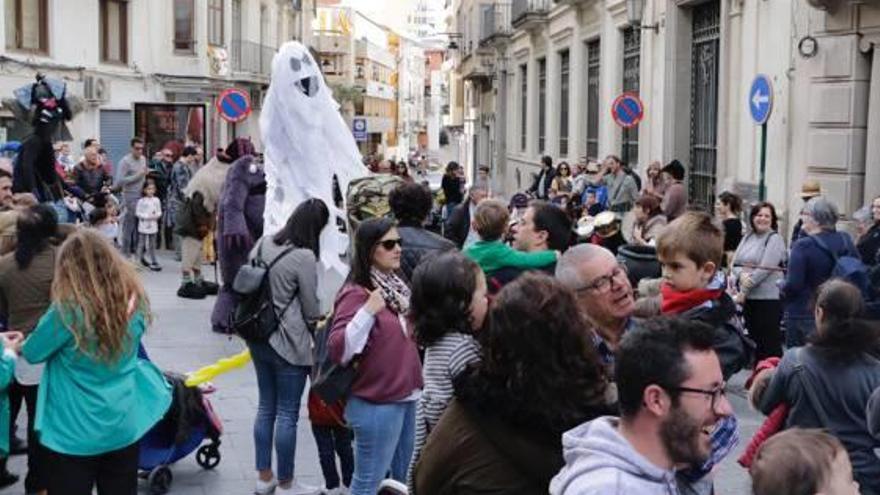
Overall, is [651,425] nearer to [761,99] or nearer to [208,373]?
[208,373]

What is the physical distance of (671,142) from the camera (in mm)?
19344

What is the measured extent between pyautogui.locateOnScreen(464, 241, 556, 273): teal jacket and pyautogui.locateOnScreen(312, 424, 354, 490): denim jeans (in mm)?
1245

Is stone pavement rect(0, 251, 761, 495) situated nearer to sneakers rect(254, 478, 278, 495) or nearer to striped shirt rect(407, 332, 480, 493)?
sneakers rect(254, 478, 278, 495)

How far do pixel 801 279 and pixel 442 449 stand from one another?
21.0ft

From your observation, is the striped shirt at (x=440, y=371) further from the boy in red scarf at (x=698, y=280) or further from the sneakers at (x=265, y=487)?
the sneakers at (x=265, y=487)

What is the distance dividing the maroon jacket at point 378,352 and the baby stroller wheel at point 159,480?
182 centimetres

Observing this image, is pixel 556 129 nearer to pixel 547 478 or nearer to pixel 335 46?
pixel 547 478

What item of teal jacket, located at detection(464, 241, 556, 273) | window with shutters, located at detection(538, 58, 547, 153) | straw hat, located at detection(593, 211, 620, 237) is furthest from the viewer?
window with shutters, located at detection(538, 58, 547, 153)

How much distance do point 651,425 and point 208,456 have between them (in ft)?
16.7

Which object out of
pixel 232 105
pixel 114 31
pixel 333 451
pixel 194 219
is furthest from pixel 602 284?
pixel 114 31

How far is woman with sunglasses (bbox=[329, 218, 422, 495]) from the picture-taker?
18.0 ft

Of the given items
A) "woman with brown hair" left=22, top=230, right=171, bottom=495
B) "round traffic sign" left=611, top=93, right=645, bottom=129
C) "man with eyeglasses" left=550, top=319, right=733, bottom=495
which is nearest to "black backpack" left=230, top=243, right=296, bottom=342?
"woman with brown hair" left=22, top=230, right=171, bottom=495

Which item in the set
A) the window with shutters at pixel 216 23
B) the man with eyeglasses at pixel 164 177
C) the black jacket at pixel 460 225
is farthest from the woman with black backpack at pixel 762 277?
the window with shutters at pixel 216 23

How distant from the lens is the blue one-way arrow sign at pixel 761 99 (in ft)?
44.4
